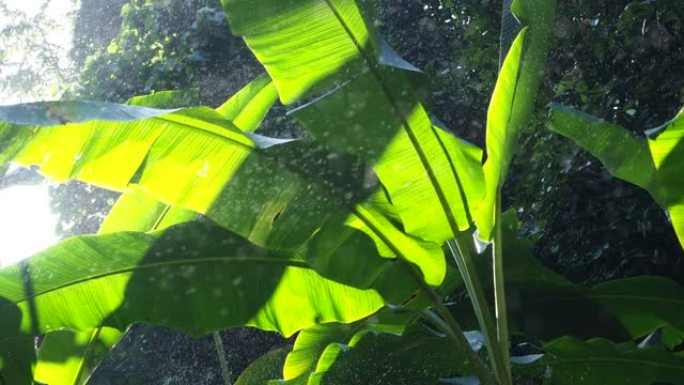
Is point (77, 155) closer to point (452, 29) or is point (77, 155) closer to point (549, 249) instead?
point (549, 249)

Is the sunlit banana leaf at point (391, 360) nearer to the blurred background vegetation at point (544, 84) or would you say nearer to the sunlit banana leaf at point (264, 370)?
the sunlit banana leaf at point (264, 370)

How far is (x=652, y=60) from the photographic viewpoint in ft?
11.9

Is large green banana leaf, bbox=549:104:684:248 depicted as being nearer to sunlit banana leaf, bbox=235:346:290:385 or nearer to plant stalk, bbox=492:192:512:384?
plant stalk, bbox=492:192:512:384

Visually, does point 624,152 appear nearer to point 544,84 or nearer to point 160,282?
point 160,282

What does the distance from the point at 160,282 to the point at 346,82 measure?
69 cm

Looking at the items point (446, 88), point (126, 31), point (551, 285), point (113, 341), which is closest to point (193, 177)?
point (113, 341)

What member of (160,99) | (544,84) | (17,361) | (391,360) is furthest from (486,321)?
(544,84)

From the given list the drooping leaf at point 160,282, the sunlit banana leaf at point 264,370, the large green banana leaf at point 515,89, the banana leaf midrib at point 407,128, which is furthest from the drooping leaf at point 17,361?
the large green banana leaf at point 515,89

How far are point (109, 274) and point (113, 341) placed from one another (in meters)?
0.53

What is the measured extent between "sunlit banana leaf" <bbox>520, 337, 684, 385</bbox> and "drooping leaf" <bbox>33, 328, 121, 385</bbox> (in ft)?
3.99

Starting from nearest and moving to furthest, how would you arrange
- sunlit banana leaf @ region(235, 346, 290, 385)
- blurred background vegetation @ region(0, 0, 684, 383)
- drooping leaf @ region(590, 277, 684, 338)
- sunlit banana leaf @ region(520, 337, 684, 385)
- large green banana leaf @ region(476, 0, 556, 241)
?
1. large green banana leaf @ region(476, 0, 556, 241)
2. sunlit banana leaf @ region(520, 337, 684, 385)
3. drooping leaf @ region(590, 277, 684, 338)
4. sunlit banana leaf @ region(235, 346, 290, 385)
5. blurred background vegetation @ region(0, 0, 684, 383)

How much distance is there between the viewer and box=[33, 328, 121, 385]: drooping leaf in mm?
2594

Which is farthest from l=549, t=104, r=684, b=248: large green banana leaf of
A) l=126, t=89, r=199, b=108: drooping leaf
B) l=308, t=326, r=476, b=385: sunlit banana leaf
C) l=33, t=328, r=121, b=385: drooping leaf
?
l=33, t=328, r=121, b=385: drooping leaf

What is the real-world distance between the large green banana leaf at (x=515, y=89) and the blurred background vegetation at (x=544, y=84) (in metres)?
0.87
